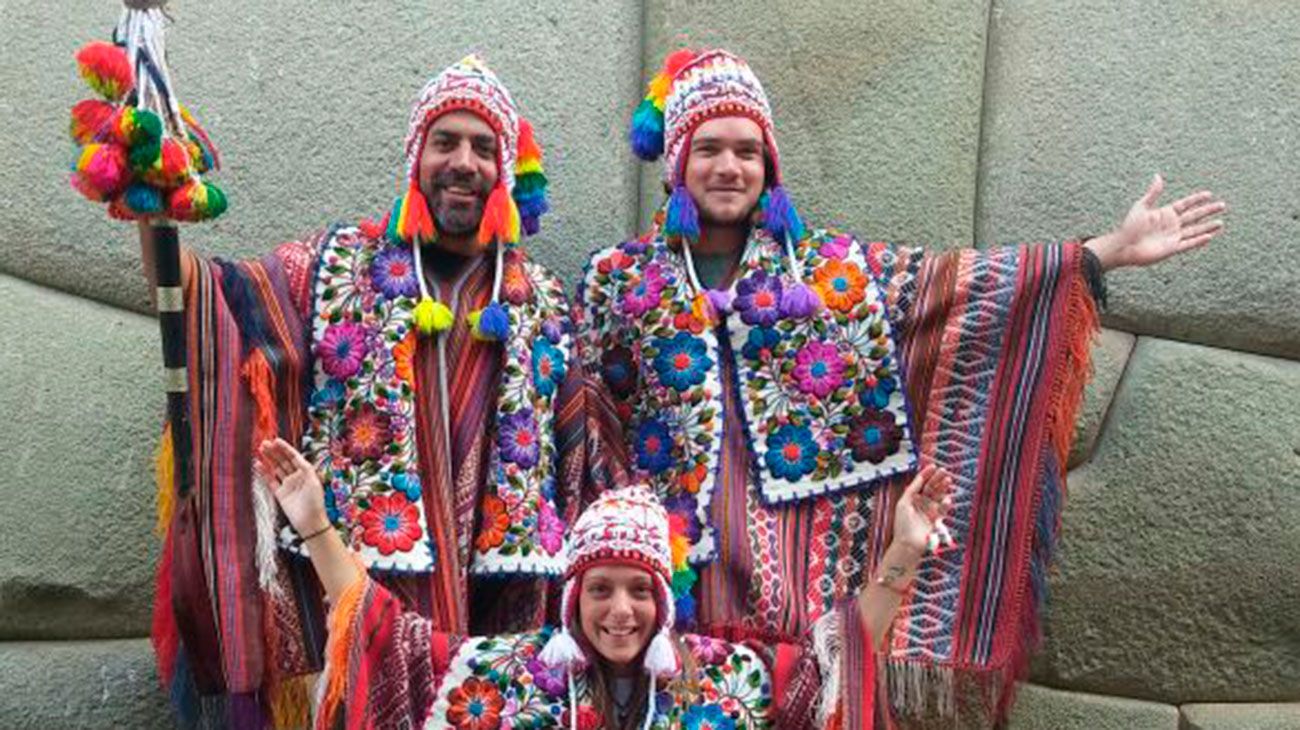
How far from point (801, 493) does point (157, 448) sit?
4.18ft

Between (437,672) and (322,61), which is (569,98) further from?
(437,672)

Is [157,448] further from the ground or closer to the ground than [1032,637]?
further from the ground

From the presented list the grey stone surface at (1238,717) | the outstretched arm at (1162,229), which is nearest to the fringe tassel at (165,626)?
the outstretched arm at (1162,229)

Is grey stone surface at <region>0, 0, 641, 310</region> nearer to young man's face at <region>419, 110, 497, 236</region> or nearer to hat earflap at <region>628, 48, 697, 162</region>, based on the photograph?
hat earflap at <region>628, 48, 697, 162</region>

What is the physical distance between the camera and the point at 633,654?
10.3 feet

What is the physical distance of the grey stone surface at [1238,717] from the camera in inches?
160

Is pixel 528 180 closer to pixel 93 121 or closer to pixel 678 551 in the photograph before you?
pixel 678 551

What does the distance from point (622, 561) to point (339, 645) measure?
0.46m

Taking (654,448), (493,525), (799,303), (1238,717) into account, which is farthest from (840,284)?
(1238,717)

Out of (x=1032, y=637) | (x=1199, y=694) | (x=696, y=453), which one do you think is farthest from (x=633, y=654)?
(x=1199, y=694)

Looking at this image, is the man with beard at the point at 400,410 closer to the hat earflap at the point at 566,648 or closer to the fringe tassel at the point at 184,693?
the fringe tassel at the point at 184,693

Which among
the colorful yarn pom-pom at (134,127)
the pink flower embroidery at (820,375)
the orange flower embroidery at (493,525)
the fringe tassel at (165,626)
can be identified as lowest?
the fringe tassel at (165,626)

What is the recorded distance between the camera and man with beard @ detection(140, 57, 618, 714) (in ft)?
11.2

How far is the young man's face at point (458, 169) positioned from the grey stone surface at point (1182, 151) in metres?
1.18
